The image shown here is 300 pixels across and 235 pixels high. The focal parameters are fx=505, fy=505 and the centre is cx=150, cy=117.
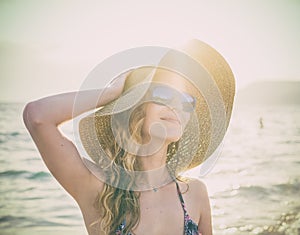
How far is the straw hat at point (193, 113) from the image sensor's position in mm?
2029

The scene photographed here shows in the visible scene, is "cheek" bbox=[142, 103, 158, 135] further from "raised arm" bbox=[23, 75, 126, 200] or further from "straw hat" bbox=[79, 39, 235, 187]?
"raised arm" bbox=[23, 75, 126, 200]

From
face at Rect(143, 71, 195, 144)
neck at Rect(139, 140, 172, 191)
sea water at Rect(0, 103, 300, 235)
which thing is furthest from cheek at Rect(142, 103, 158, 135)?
sea water at Rect(0, 103, 300, 235)

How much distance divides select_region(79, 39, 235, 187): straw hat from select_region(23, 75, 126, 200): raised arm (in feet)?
0.23

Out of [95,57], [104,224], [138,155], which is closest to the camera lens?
[104,224]

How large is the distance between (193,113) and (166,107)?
0.96ft

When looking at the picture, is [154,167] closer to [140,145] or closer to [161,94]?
[140,145]

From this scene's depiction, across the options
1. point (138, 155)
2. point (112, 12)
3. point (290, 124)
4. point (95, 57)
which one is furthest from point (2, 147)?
point (138, 155)

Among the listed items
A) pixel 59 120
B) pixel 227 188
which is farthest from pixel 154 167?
pixel 227 188

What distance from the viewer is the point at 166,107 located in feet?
6.73

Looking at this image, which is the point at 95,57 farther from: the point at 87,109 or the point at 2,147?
the point at 87,109

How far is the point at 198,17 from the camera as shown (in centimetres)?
729

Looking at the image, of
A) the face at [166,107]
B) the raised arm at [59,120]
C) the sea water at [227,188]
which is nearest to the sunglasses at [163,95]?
the face at [166,107]

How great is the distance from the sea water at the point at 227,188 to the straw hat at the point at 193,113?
352 centimetres

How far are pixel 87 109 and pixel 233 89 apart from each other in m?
0.76
